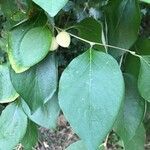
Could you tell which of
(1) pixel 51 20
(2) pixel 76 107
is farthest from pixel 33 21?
(2) pixel 76 107

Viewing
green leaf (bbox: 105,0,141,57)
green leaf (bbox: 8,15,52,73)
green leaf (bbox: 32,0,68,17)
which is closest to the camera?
green leaf (bbox: 32,0,68,17)

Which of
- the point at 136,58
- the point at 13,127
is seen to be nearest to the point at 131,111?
the point at 136,58

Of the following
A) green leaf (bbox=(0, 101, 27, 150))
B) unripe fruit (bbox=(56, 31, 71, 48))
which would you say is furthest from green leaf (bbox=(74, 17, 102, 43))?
green leaf (bbox=(0, 101, 27, 150))

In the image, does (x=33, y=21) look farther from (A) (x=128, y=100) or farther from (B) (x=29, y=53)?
(A) (x=128, y=100)

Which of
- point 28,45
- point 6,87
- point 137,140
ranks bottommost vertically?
point 137,140

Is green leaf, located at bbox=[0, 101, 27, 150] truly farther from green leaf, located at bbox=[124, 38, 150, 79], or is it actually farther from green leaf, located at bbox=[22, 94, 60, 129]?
green leaf, located at bbox=[124, 38, 150, 79]

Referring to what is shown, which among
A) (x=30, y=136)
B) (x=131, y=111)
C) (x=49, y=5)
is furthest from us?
(x=30, y=136)

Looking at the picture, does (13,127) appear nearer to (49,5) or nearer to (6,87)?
(6,87)
